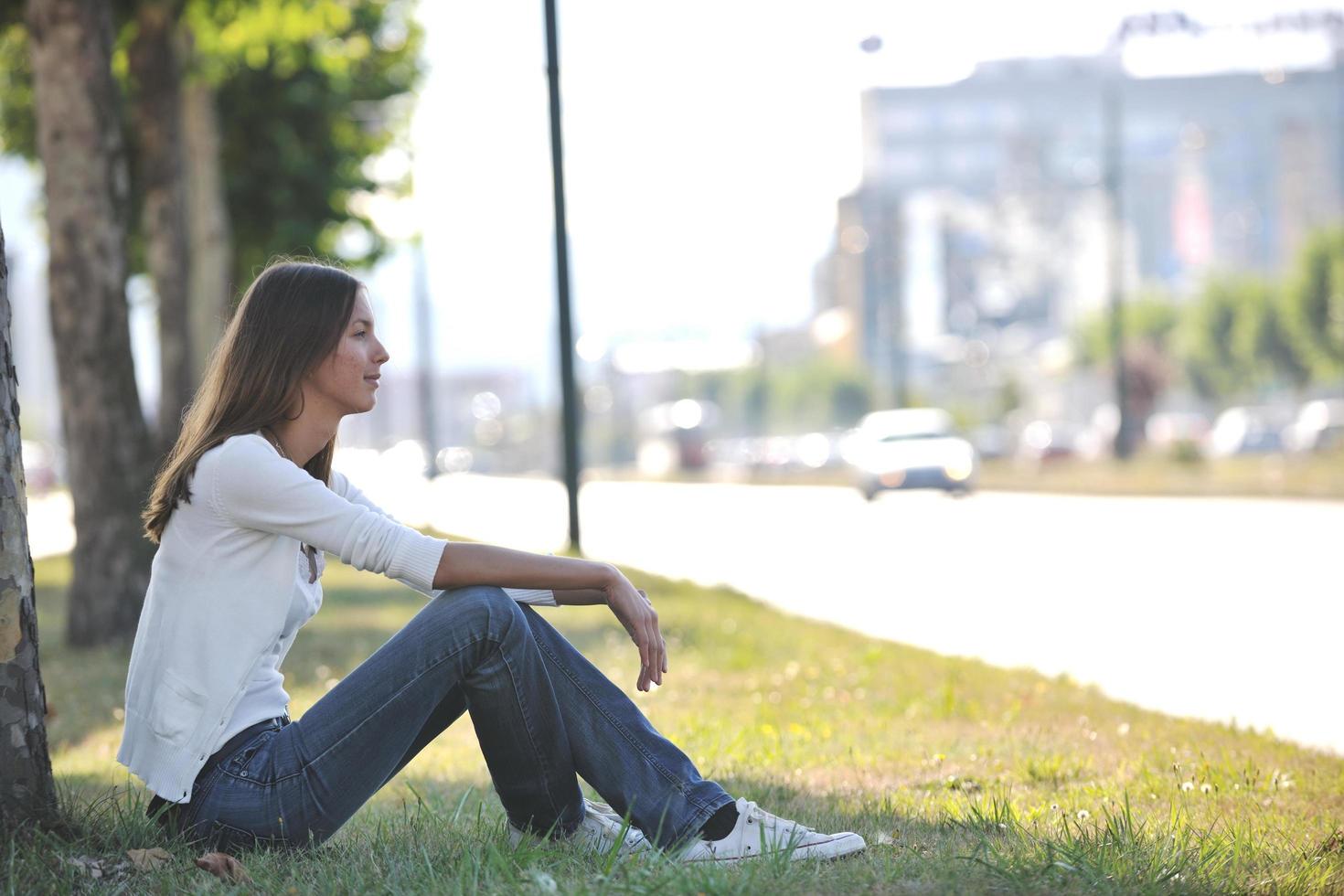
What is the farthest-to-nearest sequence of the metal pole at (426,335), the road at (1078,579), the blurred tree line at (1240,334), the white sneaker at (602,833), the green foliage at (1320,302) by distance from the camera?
the green foliage at (1320,302)
the blurred tree line at (1240,334)
the metal pole at (426,335)
the road at (1078,579)
the white sneaker at (602,833)

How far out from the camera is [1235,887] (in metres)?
→ 3.39

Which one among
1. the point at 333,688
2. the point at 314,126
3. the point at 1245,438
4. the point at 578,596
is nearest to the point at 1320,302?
the point at 1245,438

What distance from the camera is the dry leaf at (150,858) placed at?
3.76 metres

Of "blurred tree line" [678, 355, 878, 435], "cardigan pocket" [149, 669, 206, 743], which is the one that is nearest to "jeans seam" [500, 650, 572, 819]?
"cardigan pocket" [149, 669, 206, 743]

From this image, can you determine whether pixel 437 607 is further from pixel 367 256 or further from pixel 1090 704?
pixel 367 256

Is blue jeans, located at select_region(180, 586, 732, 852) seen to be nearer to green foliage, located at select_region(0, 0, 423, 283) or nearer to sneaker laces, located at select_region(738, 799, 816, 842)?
sneaker laces, located at select_region(738, 799, 816, 842)

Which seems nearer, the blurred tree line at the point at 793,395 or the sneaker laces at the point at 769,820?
the sneaker laces at the point at 769,820

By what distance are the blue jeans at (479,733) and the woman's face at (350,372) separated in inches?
19.4

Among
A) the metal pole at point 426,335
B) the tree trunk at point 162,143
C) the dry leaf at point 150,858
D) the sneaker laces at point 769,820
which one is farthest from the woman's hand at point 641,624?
the metal pole at point 426,335

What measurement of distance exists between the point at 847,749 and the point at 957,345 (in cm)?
12792

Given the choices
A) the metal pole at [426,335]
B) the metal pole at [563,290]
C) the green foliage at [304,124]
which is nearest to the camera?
the metal pole at [563,290]

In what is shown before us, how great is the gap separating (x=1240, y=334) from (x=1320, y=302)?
12.2m

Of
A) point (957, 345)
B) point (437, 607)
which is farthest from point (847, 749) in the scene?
point (957, 345)

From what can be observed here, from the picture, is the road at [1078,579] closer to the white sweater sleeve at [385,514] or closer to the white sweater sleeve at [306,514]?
the white sweater sleeve at [385,514]
